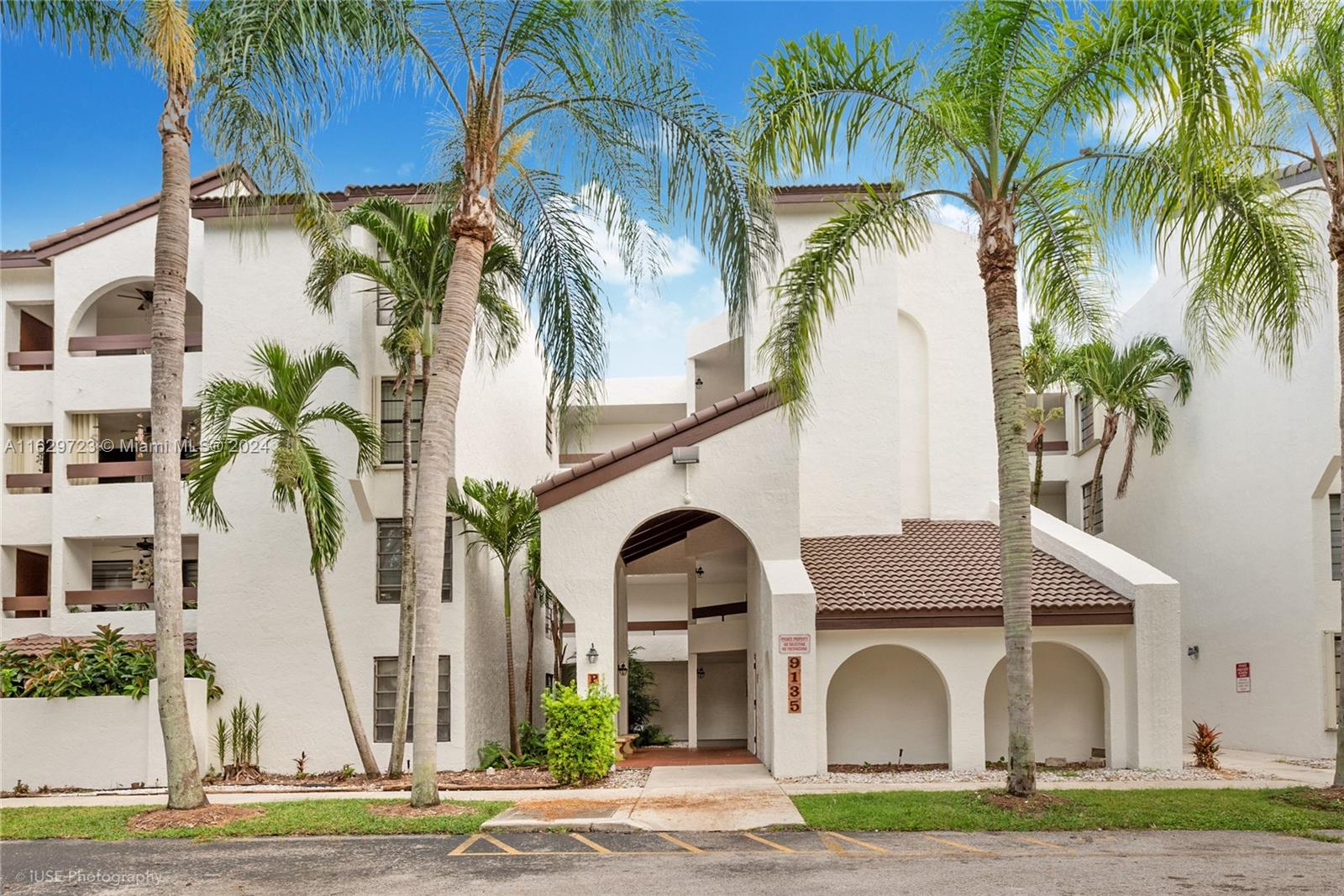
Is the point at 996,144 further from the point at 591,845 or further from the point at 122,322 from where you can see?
the point at 122,322

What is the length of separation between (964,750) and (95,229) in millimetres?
18579

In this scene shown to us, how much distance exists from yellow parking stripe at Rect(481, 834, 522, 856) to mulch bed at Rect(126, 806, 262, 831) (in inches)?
114

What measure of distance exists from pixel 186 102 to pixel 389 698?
10.5 m

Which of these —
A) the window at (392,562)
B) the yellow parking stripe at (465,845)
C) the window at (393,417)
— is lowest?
the yellow parking stripe at (465,845)

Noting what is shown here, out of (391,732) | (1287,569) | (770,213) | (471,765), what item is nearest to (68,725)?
(391,732)

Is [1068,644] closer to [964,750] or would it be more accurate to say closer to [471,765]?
[964,750]

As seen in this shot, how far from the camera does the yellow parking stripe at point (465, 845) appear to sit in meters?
11.4

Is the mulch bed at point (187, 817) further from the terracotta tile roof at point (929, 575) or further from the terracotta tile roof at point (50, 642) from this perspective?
the terracotta tile roof at point (929, 575)

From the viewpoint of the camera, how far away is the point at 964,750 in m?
17.5

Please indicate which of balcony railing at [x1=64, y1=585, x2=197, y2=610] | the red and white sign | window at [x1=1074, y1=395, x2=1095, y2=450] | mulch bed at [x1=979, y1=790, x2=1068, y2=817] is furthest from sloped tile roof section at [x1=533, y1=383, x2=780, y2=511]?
window at [x1=1074, y1=395, x2=1095, y2=450]

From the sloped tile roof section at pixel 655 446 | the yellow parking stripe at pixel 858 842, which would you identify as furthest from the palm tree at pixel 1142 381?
the yellow parking stripe at pixel 858 842

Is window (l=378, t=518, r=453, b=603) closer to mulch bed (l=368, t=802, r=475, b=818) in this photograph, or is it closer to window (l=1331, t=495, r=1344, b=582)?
mulch bed (l=368, t=802, r=475, b=818)

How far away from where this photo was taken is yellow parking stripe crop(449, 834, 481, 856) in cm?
1138

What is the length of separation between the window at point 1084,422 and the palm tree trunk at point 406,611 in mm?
18756
